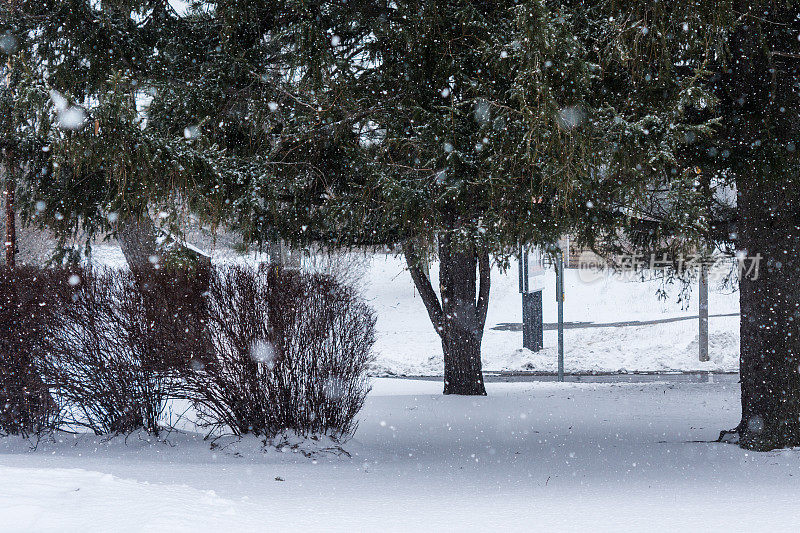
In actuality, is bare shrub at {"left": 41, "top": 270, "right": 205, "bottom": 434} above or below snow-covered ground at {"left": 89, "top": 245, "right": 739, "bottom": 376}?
above

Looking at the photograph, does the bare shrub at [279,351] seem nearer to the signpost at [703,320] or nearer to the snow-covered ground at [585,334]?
the snow-covered ground at [585,334]

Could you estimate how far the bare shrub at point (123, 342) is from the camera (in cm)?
591

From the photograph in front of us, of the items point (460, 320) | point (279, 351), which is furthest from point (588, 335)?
point (279, 351)

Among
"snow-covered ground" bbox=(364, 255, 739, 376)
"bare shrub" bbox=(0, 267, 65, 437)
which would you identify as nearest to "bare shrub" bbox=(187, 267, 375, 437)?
"bare shrub" bbox=(0, 267, 65, 437)

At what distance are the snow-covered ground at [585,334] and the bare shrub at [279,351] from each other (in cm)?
199

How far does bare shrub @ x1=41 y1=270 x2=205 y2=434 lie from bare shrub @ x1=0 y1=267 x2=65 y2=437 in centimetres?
12

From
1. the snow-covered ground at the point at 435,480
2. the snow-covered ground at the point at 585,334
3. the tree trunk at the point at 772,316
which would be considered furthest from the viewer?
the snow-covered ground at the point at 585,334

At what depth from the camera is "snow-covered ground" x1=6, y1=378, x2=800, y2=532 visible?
13.2ft

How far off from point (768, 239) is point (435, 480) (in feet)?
12.4

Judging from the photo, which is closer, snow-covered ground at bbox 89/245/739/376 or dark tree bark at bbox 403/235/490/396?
dark tree bark at bbox 403/235/490/396

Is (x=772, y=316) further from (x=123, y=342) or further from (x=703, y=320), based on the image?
(x=703, y=320)

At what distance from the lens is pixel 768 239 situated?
6410 millimetres

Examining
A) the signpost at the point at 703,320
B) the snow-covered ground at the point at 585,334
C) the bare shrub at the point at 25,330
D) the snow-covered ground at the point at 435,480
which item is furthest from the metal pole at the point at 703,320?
the bare shrub at the point at 25,330

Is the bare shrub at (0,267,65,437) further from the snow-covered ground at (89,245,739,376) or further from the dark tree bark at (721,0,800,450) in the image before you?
the dark tree bark at (721,0,800,450)
